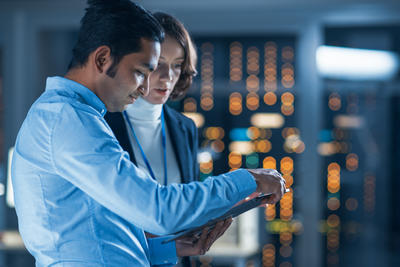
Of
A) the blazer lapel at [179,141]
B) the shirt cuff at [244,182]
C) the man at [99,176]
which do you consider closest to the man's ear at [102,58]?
the man at [99,176]

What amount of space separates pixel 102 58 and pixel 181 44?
554mm

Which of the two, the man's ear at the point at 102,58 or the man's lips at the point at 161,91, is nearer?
the man's ear at the point at 102,58

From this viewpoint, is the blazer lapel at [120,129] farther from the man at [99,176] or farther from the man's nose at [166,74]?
the man at [99,176]

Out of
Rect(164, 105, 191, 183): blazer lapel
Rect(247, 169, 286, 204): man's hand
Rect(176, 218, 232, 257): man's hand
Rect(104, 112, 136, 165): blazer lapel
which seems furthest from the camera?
Rect(164, 105, 191, 183): blazer lapel

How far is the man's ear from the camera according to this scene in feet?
2.74

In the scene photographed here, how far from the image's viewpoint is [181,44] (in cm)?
137

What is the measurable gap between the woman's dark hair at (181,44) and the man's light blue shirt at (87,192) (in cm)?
55

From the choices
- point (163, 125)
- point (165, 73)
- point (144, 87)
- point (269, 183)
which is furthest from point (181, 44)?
point (269, 183)

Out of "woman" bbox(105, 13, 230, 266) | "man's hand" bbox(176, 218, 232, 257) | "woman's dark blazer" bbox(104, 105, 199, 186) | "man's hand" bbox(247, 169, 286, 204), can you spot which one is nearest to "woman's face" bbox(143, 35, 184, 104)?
"woman" bbox(105, 13, 230, 266)

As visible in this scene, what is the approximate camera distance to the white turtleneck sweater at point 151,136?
134cm

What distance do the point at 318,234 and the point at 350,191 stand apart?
3.35ft

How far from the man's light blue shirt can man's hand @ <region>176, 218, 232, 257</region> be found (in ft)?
0.69

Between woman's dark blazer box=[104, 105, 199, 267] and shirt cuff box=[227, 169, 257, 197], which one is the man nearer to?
shirt cuff box=[227, 169, 257, 197]

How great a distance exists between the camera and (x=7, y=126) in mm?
4426
